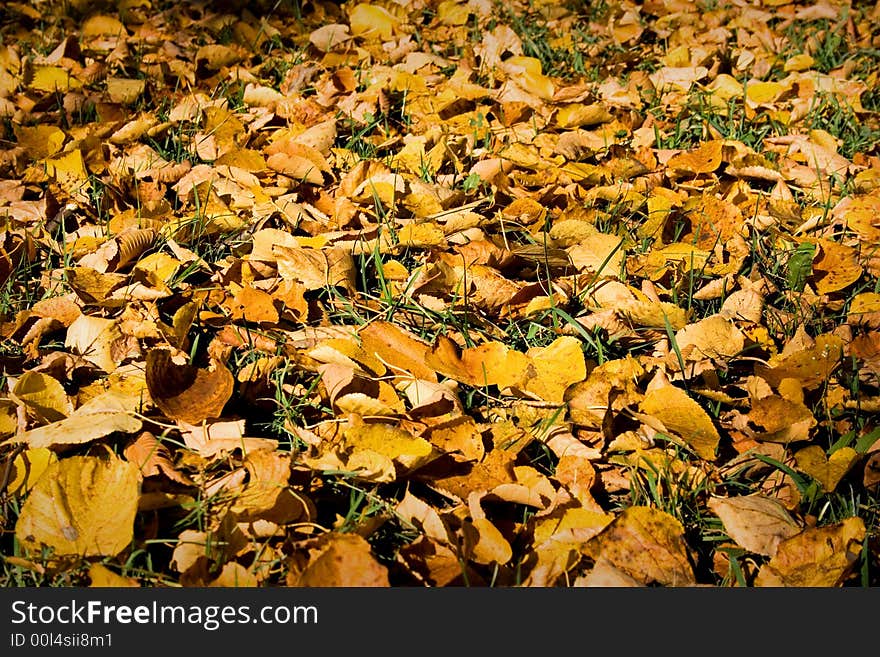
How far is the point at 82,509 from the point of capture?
1.30 m

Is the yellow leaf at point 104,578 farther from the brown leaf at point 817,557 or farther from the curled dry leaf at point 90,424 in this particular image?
the brown leaf at point 817,557

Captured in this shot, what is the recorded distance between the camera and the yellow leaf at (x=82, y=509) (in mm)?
1279

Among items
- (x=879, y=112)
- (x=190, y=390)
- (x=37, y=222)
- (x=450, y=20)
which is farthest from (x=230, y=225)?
(x=879, y=112)

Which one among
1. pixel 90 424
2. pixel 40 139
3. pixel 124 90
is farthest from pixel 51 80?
pixel 90 424

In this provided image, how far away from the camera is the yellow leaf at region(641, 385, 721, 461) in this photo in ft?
5.07

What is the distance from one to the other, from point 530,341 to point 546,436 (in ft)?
1.05

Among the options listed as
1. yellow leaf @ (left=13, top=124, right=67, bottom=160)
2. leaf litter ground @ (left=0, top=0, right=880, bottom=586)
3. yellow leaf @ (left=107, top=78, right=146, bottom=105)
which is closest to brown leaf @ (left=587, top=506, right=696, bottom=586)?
leaf litter ground @ (left=0, top=0, right=880, bottom=586)

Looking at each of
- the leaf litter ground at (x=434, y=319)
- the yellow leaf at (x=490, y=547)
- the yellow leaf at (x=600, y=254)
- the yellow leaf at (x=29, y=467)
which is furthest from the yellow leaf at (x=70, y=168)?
the yellow leaf at (x=490, y=547)

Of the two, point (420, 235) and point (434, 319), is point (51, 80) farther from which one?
point (434, 319)

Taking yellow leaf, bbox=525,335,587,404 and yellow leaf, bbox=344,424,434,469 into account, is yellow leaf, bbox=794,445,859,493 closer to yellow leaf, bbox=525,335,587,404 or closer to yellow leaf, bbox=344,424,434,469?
yellow leaf, bbox=525,335,587,404

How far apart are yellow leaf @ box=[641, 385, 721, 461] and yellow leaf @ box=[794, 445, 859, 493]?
15 centimetres

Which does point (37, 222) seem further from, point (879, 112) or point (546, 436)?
point (879, 112)

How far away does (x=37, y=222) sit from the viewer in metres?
2.16

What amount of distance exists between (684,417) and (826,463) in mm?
256
